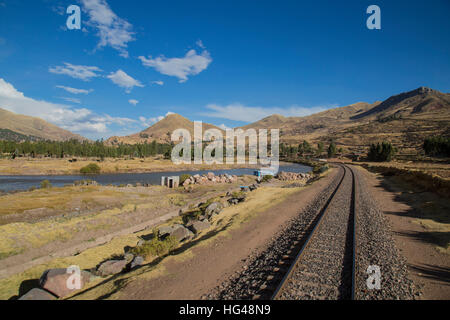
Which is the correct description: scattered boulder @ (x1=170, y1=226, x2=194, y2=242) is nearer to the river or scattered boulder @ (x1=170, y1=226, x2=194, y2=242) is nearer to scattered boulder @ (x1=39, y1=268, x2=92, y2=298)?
scattered boulder @ (x1=39, y1=268, x2=92, y2=298)

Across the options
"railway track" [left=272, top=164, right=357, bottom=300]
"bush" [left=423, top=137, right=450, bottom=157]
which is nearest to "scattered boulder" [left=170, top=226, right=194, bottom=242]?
"railway track" [left=272, top=164, right=357, bottom=300]

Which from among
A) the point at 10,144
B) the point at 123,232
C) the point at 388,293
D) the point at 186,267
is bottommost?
the point at 123,232

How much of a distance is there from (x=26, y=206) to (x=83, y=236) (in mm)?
13892

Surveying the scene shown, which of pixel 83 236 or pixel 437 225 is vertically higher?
pixel 437 225

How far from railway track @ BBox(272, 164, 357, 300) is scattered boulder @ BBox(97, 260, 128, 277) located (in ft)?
27.1

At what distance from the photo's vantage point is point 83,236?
19016 millimetres

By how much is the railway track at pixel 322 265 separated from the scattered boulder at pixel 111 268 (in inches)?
325

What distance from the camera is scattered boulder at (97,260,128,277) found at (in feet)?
36.9

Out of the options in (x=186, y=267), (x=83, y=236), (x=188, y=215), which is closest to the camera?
(x=186, y=267)

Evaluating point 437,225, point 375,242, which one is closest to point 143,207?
point 375,242

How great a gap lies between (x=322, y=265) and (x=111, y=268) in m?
10.0

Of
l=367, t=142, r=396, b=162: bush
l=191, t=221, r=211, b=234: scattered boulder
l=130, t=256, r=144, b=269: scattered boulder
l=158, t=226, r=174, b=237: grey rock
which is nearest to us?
l=130, t=256, r=144, b=269: scattered boulder

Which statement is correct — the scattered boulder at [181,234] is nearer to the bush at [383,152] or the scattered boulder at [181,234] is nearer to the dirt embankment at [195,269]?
the dirt embankment at [195,269]
